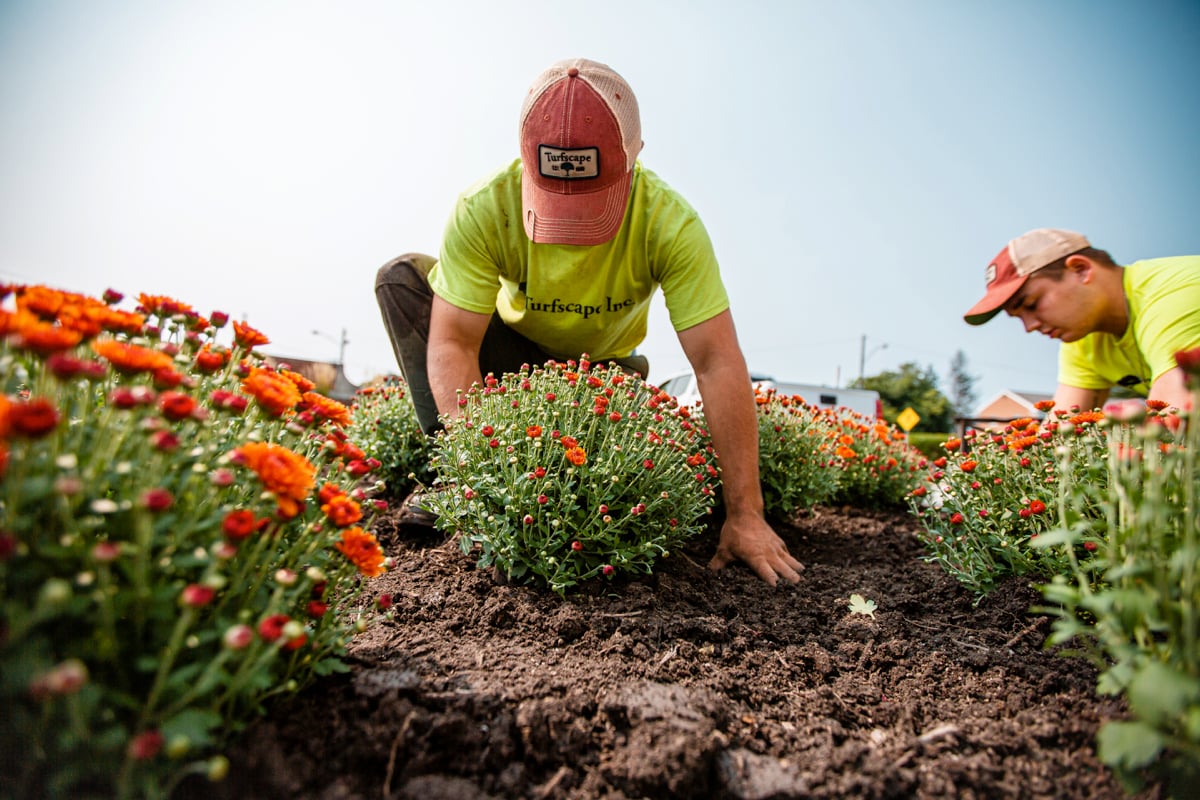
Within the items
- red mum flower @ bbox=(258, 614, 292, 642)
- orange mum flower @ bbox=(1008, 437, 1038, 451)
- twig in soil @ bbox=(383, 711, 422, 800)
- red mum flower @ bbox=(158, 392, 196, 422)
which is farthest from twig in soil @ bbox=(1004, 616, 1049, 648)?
red mum flower @ bbox=(158, 392, 196, 422)

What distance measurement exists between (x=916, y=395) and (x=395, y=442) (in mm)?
52743

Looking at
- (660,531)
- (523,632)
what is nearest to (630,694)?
(523,632)

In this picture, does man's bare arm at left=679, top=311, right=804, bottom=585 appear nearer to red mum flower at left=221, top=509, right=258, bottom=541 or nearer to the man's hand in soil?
the man's hand in soil

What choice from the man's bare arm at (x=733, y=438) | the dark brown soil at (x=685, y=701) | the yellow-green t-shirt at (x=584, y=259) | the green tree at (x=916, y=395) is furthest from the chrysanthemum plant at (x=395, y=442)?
the green tree at (x=916, y=395)

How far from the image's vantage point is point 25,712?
30.5 inches

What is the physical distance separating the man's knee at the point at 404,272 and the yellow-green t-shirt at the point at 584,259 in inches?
12.6

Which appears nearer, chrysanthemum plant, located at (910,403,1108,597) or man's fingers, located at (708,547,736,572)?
chrysanthemum plant, located at (910,403,1108,597)

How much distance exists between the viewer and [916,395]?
49.0m

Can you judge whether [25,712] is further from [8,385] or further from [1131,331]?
[1131,331]

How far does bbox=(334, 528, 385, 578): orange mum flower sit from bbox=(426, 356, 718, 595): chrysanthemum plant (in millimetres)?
651

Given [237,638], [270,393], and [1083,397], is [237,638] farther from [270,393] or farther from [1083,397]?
[1083,397]

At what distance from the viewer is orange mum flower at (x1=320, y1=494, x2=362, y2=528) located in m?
1.09

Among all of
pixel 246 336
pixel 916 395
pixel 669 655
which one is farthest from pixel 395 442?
pixel 916 395

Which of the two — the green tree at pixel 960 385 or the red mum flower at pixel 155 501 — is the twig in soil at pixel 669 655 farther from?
the green tree at pixel 960 385
